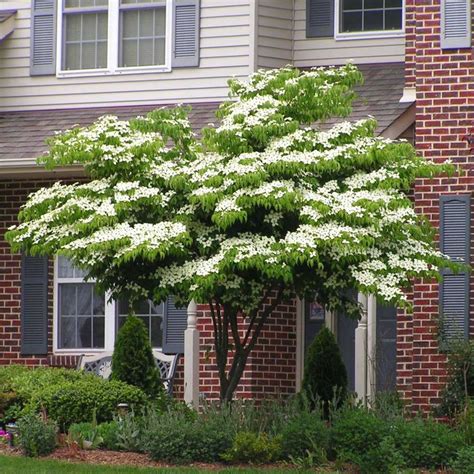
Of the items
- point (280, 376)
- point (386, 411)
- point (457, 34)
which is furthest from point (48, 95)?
point (386, 411)

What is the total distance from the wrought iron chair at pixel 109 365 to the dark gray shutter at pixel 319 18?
4.66 meters

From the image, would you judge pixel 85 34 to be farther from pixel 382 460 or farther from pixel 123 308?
pixel 382 460

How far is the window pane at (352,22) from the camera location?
19203 millimetres

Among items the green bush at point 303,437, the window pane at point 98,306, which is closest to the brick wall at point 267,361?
the window pane at point 98,306

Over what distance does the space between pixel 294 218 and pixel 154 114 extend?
1925mm

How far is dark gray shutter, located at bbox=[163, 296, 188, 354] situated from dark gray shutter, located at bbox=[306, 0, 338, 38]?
4047 millimetres

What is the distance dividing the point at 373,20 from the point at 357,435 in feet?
25.6

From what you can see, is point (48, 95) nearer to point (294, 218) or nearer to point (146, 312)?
point (146, 312)

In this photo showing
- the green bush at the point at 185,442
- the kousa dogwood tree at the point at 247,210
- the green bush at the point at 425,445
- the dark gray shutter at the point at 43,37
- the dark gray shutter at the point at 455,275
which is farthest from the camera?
the dark gray shutter at the point at 43,37

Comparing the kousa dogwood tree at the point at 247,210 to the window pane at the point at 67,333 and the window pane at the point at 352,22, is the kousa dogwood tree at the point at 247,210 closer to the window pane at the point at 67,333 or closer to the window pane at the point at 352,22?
the window pane at the point at 352,22

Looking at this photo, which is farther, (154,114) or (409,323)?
(409,323)

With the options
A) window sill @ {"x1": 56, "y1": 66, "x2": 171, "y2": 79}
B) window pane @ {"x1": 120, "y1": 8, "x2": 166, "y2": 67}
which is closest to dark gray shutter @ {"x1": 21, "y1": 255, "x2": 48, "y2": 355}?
window sill @ {"x1": 56, "y1": 66, "x2": 171, "y2": 79}

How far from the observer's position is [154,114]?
14.5 m

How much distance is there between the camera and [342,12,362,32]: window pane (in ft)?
63.0
